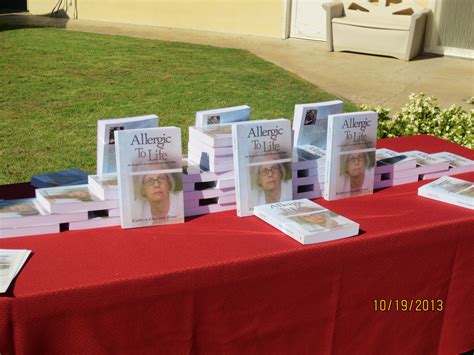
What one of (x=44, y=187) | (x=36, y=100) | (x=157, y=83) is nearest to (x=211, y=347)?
(x=44, y=187)

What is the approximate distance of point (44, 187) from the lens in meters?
2.42

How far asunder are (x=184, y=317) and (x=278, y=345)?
0.36 metres

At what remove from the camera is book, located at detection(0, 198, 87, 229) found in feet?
6.71

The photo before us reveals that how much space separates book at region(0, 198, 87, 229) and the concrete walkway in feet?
18.8

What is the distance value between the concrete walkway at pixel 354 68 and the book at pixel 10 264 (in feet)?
19.5

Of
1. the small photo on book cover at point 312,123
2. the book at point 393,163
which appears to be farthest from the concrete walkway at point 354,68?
the small photo on book cover at point 312,123

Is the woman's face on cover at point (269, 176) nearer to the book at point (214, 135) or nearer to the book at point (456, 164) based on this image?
the book at point (214, 135)

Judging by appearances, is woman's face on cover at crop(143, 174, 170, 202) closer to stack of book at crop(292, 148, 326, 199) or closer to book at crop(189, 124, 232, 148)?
book at crop(189, 124, 232, 148)

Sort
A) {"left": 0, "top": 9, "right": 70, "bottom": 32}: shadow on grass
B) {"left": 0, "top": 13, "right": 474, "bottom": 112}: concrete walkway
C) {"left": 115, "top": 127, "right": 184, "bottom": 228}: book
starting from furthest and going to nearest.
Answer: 1. {"left": 0, "top": 9, "right": 70, "bottom": 32}: shadow on grass
2. {"left": 0, "top": 13, "right": 474, "bottom": 112}: concrete walkway
3. {"left": 115, "top": 127, "right": 184, "bottom": 228}: book

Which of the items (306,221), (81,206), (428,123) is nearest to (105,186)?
(81,206)

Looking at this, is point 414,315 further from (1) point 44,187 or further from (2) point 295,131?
(1) point 44,187

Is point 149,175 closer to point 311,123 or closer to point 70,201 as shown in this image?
point 70,201

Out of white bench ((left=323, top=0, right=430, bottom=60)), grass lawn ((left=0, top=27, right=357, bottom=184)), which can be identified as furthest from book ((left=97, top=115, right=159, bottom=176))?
white bench ((left=323, top=0, right=430, bottom=60))
